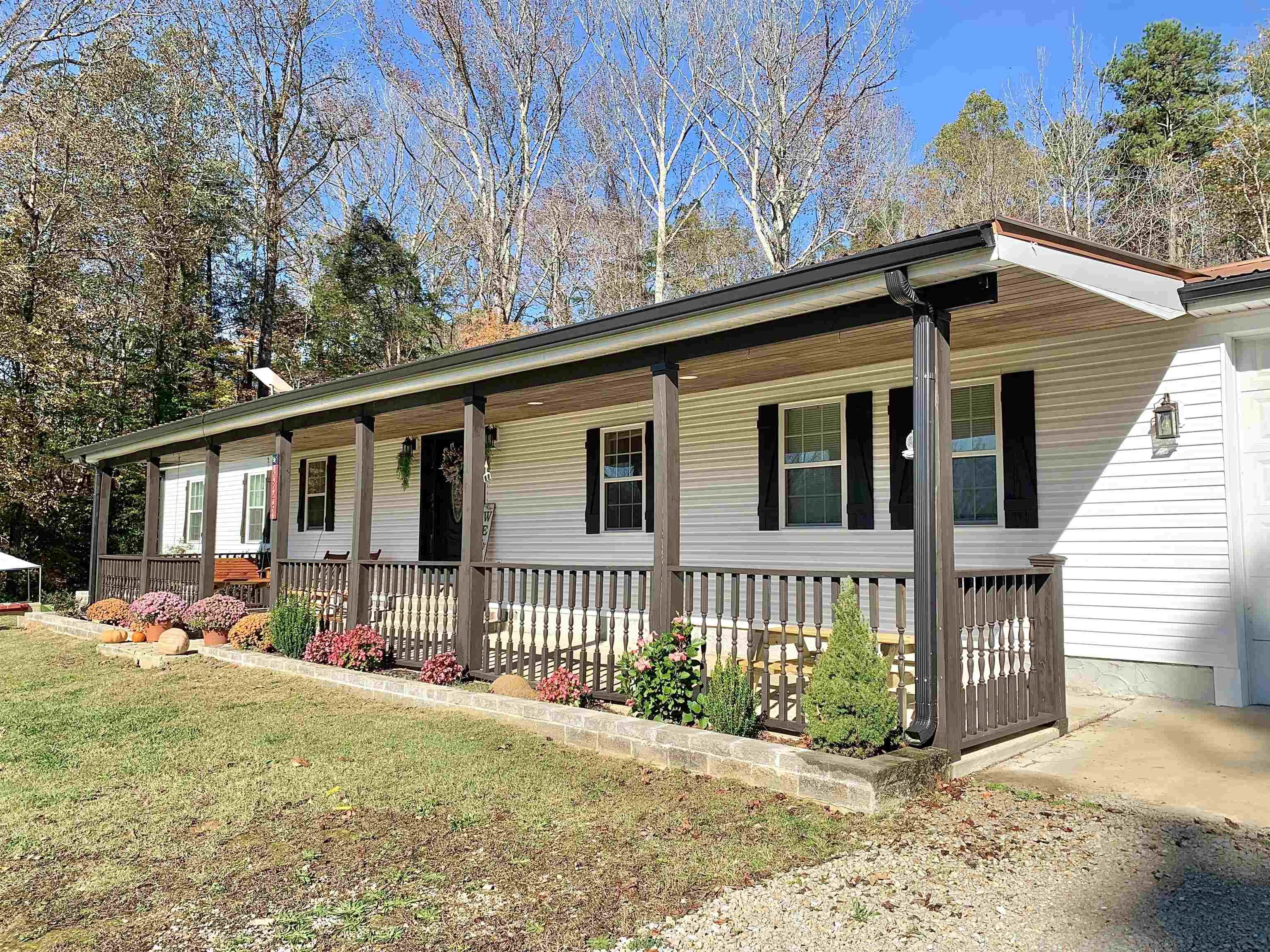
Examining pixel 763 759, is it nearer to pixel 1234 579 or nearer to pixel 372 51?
pixel 1234 579

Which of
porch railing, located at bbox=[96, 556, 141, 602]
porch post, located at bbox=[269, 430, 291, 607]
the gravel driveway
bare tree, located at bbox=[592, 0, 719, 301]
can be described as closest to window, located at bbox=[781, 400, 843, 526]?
the gravel driveway

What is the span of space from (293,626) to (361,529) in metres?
1.24

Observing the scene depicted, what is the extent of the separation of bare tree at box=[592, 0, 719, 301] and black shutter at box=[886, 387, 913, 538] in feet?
44.3

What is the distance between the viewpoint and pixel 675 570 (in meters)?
5.94

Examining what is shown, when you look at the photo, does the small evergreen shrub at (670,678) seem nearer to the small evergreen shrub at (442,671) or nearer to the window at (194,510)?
the small evergreen shrub at (442,671)

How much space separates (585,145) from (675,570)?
18938 millimetres

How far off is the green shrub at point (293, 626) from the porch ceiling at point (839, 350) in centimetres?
217

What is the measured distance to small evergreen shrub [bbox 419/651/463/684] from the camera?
23.9ft

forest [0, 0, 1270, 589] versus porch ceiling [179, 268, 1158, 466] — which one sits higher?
forest [0, 0, 1270, 589]

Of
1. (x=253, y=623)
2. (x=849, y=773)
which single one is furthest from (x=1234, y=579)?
(x=253, y=623)

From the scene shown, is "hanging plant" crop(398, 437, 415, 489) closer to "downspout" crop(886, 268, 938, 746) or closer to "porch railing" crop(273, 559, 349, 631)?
"porch railing" crop(273, 559, 349, 631)

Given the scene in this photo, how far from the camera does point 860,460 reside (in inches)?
316

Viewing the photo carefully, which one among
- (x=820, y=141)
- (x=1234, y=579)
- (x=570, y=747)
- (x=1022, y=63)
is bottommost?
(x=570, y=747)

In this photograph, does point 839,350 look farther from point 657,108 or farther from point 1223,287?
point 657,108
